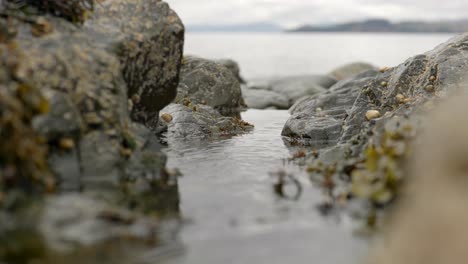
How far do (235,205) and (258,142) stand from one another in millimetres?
4269

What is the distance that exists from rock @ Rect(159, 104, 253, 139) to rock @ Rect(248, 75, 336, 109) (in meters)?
9.45

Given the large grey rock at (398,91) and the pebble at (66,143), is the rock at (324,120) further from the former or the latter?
the pebble at (66,143)

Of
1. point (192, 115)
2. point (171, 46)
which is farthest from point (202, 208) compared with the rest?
point (192, 115)

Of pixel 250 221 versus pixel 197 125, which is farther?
pixel 197 125

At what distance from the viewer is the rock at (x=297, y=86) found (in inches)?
872

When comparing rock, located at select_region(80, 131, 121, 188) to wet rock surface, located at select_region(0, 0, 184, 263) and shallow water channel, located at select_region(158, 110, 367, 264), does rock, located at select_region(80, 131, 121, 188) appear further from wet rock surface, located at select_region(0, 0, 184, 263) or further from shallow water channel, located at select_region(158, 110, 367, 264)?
shallow water channel, located at select_region(158, 110, 367, 264)

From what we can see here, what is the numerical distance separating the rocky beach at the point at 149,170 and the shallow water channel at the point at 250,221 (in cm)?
2

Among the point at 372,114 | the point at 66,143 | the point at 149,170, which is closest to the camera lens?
the point at 66,143

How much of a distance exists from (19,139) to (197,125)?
5.91 m

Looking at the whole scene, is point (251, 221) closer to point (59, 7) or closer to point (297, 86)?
point (59, 7)

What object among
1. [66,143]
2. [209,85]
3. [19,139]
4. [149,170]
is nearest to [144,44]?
[149,170]

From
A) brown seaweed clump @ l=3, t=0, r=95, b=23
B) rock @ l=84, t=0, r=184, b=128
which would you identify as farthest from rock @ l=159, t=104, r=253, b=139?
brown seaweed clump @ l=3, t=0, r=95, b=23

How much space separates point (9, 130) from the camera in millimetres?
4836

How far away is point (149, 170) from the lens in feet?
20.4
